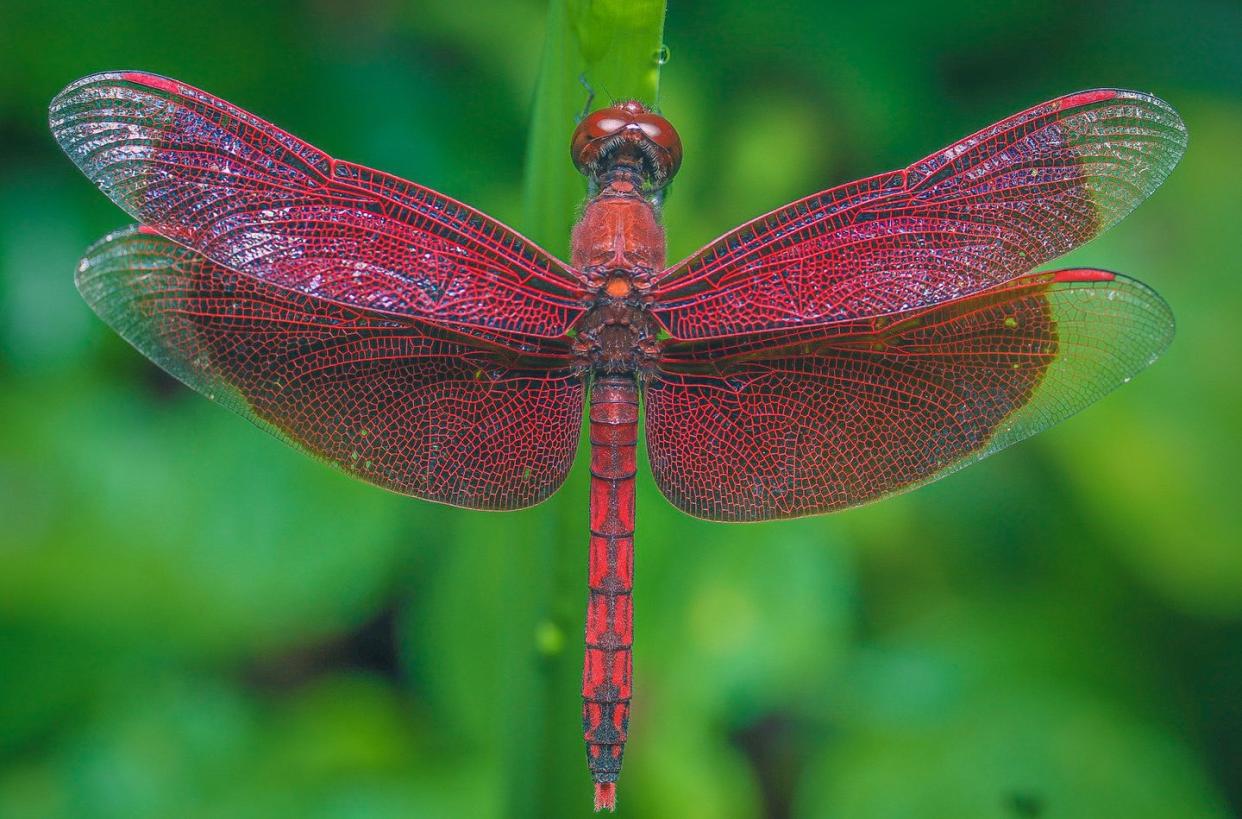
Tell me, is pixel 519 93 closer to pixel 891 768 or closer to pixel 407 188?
pixel 407 188

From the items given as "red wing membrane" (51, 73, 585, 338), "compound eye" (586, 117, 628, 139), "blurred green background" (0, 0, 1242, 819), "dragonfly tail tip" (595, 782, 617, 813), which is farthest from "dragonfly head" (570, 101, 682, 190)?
"dragonfly tail tip" (595, 782, 617, 813)

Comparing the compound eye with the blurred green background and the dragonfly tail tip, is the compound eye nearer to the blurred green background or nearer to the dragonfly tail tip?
the blurred green background

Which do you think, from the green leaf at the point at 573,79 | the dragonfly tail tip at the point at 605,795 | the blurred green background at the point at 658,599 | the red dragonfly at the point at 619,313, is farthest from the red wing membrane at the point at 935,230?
the dragonfly tail tip at the point at 605,795

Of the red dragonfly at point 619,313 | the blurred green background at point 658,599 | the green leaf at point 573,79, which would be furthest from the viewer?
the blurred green background at point 658,599

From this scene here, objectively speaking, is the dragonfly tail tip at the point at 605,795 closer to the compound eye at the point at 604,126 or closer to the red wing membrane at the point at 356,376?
the red wing membrane at the point at 356,376

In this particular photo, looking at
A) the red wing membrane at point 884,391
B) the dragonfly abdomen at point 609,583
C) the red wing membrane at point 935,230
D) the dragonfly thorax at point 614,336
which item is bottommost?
the dragonfly abdomen at point 609,583

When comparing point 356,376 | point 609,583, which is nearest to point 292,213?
point 356,376

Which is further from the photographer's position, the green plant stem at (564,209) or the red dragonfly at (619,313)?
the red dragonfly at (619,313)
